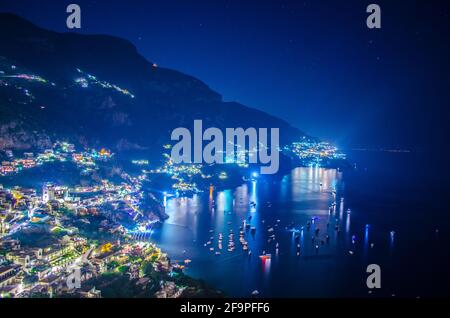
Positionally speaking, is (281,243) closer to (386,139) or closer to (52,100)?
(52,100)

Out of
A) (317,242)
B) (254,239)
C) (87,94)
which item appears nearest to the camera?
(317,242)

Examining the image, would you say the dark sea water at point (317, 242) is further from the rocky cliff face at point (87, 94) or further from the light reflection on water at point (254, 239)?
the rocky cliff face at point (87, 94)

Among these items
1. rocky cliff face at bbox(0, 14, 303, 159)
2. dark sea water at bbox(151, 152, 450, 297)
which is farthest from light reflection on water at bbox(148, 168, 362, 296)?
rocky cliff face at bbox(0, 14, 303, 159)

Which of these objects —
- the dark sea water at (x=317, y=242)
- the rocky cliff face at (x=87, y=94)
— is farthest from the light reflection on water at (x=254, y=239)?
the rocky cliff face at (x=87, y=94)

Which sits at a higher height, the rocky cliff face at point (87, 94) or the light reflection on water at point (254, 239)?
the rocky cliff face at point (87, 94)

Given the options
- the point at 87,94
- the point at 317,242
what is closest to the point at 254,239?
the point at 317,242

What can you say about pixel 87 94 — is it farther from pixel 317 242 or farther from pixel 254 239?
pixel 317 242

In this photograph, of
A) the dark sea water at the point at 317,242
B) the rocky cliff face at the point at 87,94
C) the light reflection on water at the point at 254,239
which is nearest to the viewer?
the dark sea water at the point at 317,242

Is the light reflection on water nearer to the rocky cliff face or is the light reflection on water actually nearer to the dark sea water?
the dark sea water
